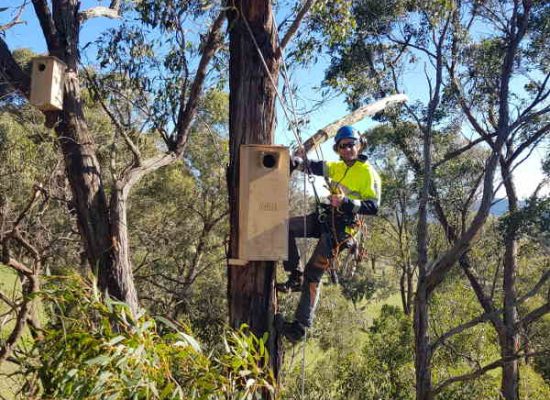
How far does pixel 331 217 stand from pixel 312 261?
0.29m

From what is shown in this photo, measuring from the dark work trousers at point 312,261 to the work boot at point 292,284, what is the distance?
25 millimetres

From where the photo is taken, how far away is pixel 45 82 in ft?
11.4

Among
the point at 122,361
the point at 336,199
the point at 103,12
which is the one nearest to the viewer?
the point at 122,361

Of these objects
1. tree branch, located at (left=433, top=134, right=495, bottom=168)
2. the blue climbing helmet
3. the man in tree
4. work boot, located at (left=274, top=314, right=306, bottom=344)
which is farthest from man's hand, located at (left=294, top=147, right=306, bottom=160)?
tree branch, located at (left=433, top=134, right=495, bottom=168)

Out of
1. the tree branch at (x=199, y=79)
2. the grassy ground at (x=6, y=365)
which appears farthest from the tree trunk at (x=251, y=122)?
the tree branch at (x=199, y=79)

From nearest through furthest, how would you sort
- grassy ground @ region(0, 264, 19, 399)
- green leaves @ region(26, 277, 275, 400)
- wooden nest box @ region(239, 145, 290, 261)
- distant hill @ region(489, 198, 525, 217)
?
1. green leaves @ region(26, 277, 275, 400)
2. grassy ground @ region(0, 264, 19, 399)
3. wooden nest box @ region(239, 145, 290, 261)
4. distant hill @ region(489, 198, 525, 217)

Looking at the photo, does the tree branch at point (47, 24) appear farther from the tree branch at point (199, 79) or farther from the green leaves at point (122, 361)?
the green leaves at point (122, 361)

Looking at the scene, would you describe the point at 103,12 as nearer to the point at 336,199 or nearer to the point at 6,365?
the point at 336,199

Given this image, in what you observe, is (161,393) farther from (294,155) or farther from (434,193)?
(434,193)

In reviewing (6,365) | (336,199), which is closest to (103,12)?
(336,199)

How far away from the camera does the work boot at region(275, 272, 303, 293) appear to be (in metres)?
2.98

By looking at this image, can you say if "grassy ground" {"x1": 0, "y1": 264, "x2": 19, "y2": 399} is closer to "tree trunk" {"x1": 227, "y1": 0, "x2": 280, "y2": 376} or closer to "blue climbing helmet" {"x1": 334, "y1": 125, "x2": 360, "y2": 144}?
"tree trunk" {"x1": 227, "y1": 0, "x2": 280, "y2": 376}

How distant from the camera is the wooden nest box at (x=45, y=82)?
346cm

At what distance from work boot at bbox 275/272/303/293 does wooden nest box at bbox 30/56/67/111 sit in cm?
194
